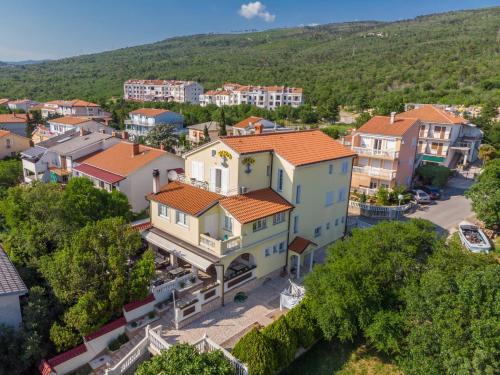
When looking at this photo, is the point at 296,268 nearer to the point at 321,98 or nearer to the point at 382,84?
the point at 321,98

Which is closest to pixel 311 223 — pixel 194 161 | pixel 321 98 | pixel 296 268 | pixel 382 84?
pixel 296 268

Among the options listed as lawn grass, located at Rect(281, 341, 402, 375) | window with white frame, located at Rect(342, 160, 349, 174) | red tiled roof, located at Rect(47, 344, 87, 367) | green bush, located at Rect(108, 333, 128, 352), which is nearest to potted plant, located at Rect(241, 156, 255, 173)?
window with white frame, located at Rect(342, 160, 349, 174)

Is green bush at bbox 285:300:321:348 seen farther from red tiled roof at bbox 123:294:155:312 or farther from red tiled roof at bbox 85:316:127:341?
red tiled roof at bbox 85:316:127:341

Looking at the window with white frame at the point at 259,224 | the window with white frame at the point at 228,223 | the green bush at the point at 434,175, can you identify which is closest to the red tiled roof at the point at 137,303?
the window with white frame at the point at 228,223

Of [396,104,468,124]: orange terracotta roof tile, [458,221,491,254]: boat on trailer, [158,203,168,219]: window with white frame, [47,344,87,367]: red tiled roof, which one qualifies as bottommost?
[47,344,87,367]: red tiled roof

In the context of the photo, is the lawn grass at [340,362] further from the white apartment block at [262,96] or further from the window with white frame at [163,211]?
the white apartment block at [262,96]

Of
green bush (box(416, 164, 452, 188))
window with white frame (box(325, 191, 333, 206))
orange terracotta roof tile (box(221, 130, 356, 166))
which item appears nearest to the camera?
orange terracotta roof tile (box(221, 130, 356, 166))

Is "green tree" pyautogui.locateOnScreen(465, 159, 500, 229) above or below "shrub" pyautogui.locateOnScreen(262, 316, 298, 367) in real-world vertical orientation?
above
